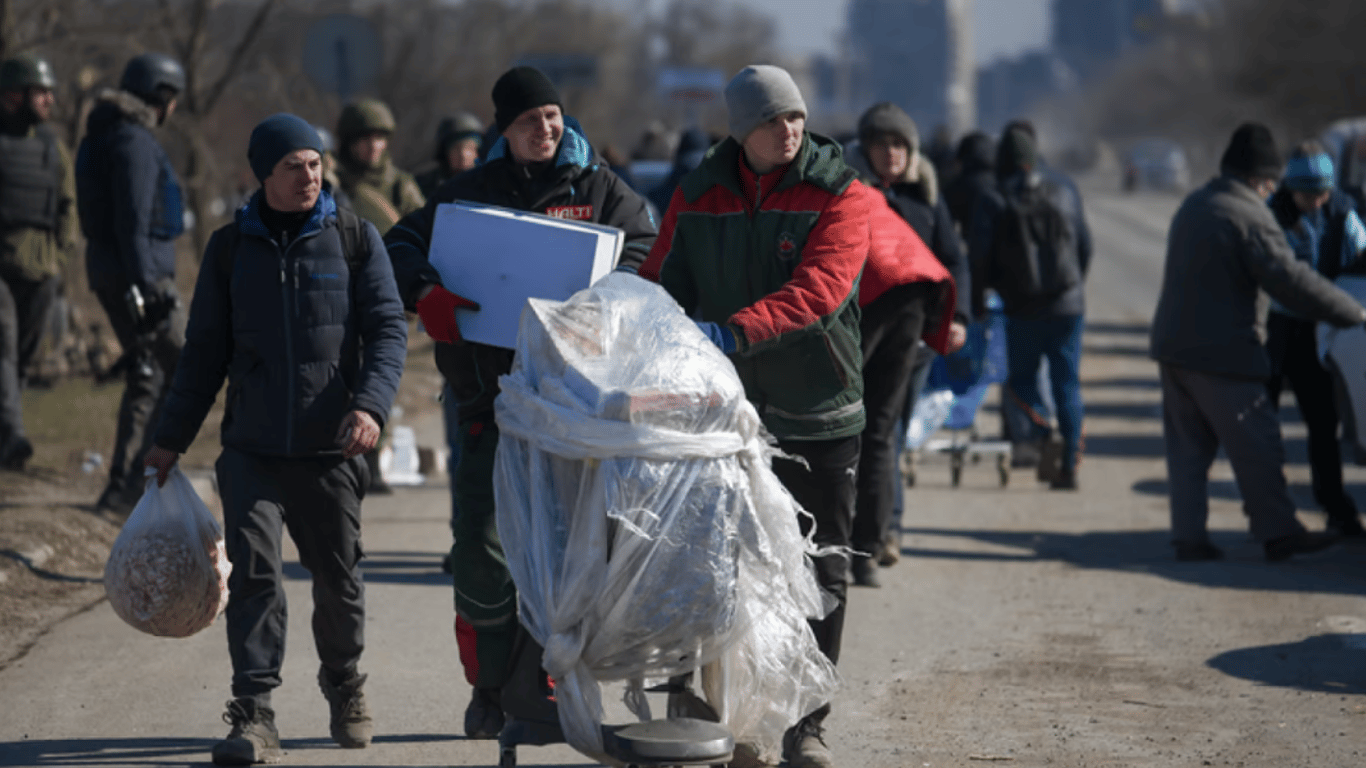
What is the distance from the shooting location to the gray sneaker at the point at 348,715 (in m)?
5.76

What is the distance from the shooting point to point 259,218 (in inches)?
222

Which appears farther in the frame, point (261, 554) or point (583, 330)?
point (261, 554)

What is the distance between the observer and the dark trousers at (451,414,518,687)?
225 inches

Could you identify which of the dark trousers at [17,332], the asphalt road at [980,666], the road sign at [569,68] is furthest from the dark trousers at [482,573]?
the road sign at [569,68]

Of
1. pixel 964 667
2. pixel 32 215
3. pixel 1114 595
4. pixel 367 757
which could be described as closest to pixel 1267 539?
pixel 1114 595

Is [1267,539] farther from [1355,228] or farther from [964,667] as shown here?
[964,667]

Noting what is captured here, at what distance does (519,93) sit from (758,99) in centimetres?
78

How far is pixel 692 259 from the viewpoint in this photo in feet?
18.4

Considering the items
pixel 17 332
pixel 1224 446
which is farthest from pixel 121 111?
pixel 1224 446

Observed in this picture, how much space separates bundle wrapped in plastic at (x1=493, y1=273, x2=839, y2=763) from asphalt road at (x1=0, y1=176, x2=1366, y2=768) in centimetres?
100

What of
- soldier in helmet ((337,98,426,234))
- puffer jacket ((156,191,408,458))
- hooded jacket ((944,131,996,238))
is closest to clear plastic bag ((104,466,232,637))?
puffer jacket ((156,191,408,458))

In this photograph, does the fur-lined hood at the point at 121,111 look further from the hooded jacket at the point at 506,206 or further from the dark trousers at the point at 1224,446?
the dark trousers at the point at 1224,446

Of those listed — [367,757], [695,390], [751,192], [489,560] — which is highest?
[751,192]

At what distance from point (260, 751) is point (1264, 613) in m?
4.20
